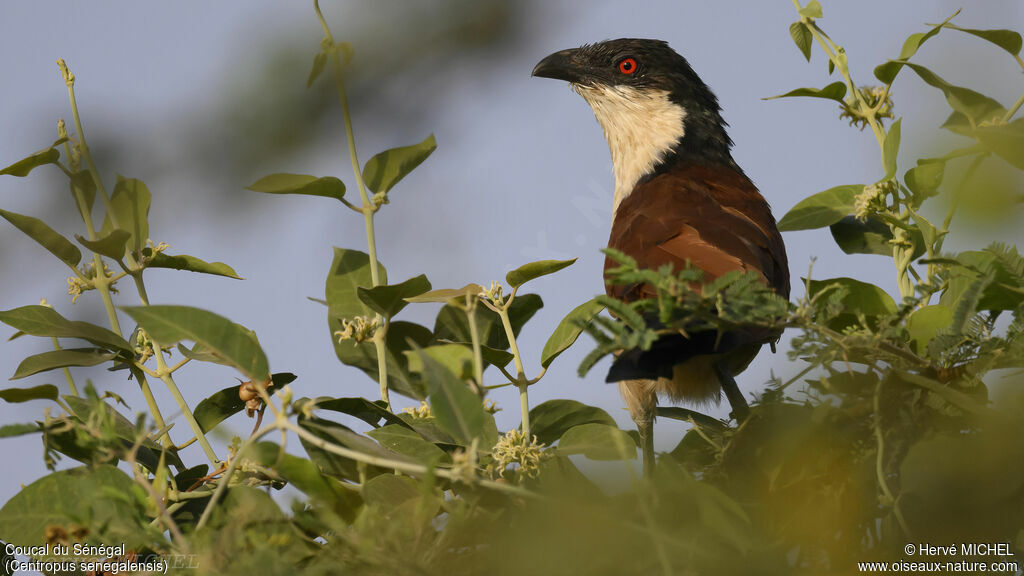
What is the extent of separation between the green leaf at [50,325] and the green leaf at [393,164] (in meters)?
0.35

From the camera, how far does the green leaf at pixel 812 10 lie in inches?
47.6

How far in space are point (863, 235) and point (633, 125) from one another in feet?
4.68

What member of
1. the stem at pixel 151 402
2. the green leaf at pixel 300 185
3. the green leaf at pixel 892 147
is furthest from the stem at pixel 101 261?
the green leaf at pixel 892 147

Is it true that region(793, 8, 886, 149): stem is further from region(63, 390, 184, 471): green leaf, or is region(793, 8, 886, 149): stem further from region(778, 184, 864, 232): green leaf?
region(63, 390, 184, 471): green leaf

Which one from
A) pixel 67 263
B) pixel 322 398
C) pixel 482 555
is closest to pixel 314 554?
pixel 482 555

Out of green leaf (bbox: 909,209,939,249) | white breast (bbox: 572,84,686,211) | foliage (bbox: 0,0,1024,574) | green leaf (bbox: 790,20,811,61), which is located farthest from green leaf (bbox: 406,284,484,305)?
white breast (bbox: 572,84,686,211)

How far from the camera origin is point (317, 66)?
1.08 meters

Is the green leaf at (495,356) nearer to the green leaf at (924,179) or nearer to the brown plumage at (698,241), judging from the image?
the brown plumage at (698,241)

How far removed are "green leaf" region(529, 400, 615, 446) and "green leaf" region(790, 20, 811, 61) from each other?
0.62 metres

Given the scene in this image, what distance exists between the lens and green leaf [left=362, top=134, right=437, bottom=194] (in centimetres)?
107

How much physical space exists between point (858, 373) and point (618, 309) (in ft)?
0.82

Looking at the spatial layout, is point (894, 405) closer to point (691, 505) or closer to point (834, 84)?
point (691, 505)

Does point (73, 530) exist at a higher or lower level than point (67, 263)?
lower

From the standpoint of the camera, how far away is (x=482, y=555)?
69 centimetres
